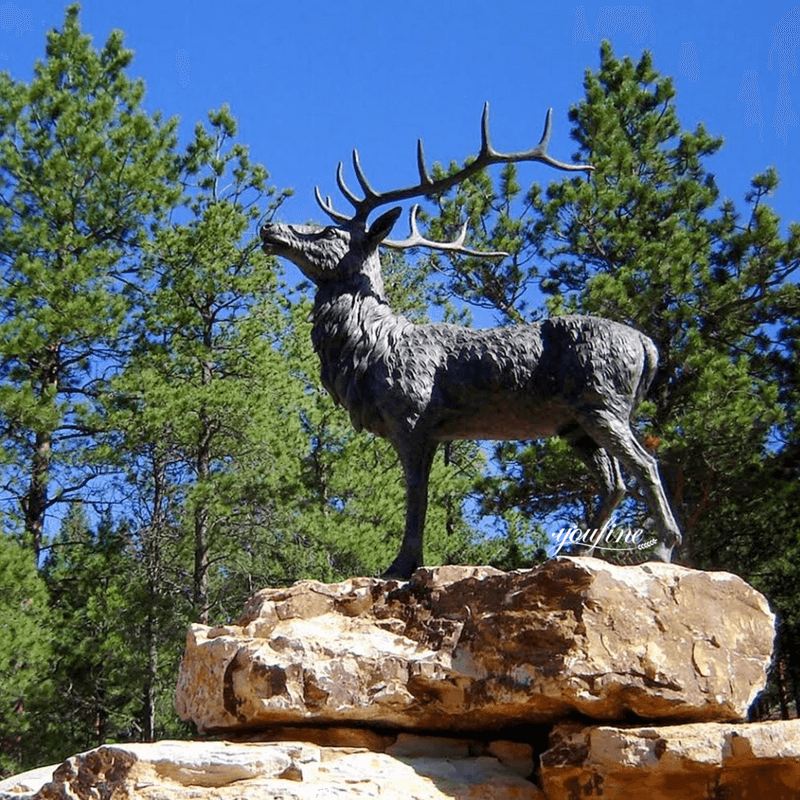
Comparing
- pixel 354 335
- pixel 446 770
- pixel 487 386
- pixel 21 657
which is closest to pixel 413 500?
pixel 487 386

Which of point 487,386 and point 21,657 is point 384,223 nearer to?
point 487,386

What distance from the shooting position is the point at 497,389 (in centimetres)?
637

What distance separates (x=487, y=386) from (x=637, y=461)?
2.92 feet

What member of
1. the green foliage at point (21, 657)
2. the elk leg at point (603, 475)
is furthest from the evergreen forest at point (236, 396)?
the elk leg at point (603, 475)

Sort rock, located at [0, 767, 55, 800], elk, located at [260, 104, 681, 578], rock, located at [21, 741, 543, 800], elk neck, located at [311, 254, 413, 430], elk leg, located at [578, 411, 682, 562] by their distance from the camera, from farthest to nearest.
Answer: elk neck, located at [311, 254, 413, 430]
elk, located at [260, 104, 681, 578]
elk leg, located at [578, 411, 682, 562]
rock, located at [0, 767, 55, 800]
rock, located at [21, 741, 543, 800]

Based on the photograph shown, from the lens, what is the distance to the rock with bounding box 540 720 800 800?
5.19 meters

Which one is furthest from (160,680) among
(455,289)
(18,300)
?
(455,289)

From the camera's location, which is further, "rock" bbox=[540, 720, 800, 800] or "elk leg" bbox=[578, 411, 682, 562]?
"elk leg" bbox=[578, 411, 682, 562]

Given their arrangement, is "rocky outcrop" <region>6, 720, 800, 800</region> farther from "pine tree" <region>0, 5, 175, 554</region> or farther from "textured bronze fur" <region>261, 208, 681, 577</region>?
"pine tree" <region>0, 5, 175, 554</region>

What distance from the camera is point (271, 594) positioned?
6422 mm

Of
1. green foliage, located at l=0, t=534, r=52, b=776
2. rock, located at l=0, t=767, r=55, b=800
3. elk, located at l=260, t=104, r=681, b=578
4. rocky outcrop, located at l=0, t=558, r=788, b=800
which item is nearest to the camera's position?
rocky outcrop, located at l=0, t=558, r=788, b=800

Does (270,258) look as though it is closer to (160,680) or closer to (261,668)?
(160,680)

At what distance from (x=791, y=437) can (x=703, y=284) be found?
214 centimetres

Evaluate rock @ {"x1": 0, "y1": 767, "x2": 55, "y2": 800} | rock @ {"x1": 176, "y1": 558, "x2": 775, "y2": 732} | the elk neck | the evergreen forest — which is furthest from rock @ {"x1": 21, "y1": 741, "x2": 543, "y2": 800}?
the evergreen forest
